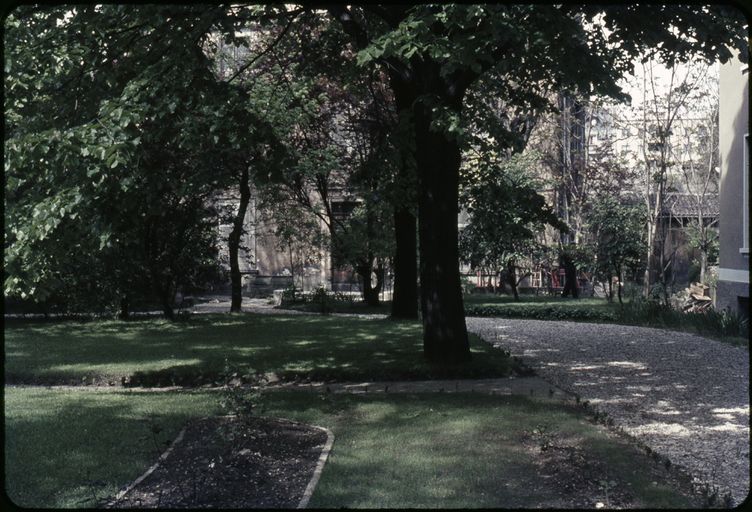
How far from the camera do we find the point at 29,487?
5242 mm

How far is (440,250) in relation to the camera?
9953mm

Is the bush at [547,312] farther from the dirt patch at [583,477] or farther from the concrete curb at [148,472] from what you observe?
the concrete curb at [148,472]

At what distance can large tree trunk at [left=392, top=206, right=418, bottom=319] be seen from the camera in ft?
50.9

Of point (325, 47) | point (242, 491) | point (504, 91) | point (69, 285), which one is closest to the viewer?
point (242, 491)

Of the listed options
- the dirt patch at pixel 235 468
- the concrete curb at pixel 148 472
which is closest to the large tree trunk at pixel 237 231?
the concrete curb at pixel 148 472

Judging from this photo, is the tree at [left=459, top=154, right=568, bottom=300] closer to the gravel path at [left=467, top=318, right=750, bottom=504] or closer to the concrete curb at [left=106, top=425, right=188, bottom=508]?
the gravel path at [left=467, top=318, right=750, bottom=504]

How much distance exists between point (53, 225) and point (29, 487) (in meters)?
2.99

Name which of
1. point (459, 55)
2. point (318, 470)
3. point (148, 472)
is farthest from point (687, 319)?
point (148, 472)

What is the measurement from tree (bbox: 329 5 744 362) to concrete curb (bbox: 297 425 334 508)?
362 cm

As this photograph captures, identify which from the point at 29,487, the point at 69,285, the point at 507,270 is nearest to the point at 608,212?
the point at 507,270

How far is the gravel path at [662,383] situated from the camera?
251 inches

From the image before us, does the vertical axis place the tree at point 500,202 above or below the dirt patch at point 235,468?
above

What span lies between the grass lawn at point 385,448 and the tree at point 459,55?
6.85 feet

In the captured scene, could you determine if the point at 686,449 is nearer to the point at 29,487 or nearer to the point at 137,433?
the point at 137,433
